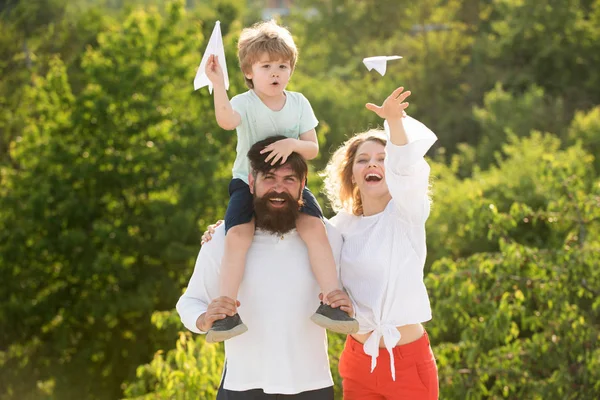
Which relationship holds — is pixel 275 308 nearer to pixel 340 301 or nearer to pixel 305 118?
pixel 340 301

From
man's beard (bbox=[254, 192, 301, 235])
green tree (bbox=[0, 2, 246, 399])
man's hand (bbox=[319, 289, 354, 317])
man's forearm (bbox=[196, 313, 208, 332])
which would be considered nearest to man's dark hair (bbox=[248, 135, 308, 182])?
man's beard (bbox=[254, 192, 301, 235])

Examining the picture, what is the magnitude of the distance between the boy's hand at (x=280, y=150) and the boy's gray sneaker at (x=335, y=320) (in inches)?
26.6

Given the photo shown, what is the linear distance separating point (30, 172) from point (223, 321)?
54.5ft

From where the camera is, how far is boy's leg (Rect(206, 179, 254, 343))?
12.5 ft

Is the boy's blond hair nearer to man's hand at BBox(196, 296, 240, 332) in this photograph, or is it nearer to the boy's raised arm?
the boy's raised arm

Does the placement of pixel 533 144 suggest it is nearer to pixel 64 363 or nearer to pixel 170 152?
pixel 170 152

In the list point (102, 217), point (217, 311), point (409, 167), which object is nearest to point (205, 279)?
point (217, 311)

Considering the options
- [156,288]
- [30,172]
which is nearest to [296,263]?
[156,288]

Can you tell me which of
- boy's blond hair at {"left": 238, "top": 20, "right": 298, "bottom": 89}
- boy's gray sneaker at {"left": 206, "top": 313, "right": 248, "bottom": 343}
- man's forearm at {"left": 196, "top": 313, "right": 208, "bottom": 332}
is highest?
boy's blond hair at {"left": 238, "top": 20, "right": 298, "bottom": 89}

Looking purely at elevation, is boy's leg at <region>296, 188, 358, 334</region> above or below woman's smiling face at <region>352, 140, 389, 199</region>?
below

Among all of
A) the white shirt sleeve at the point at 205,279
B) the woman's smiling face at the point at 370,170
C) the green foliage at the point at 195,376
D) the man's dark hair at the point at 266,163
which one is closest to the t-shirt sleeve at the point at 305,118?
the man's dark hair at the point at 266,163

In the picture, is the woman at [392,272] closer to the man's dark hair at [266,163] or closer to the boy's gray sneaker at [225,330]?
the man's dark hair at [266,163]

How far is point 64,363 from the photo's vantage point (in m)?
19.3

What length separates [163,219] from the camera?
18875 millimetres
